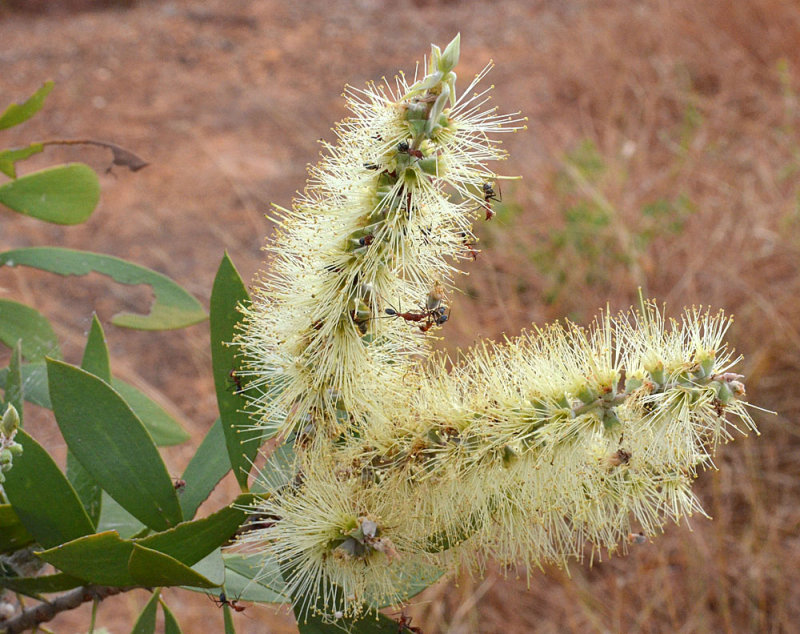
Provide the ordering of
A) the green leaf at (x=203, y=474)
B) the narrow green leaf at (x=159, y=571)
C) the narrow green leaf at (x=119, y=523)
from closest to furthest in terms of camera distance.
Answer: the narrow green leaf at (x=159, y=571), the green leaf at (x=203, y=474), the narrow green leaf at (x=119, y=523)

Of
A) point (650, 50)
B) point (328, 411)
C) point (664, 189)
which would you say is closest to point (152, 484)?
point (328, 411)

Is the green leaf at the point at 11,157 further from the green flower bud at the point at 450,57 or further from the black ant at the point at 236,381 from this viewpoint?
the green flower bud at the point at 450,57

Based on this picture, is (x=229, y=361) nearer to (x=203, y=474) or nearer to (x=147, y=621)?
(x=203, y=474)

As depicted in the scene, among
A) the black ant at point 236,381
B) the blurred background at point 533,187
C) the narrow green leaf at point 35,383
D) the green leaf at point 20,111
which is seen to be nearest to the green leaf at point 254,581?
the black ant at point 236,381

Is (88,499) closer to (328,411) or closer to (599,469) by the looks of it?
(328,411)

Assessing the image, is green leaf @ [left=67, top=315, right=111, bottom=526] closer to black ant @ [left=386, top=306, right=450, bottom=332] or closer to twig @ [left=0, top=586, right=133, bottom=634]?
A: twig @ [left=0, top=586, right=133, bottom=634]

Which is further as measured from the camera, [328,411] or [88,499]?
[88,499]

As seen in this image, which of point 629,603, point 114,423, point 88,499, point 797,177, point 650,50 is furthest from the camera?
point 650,50
